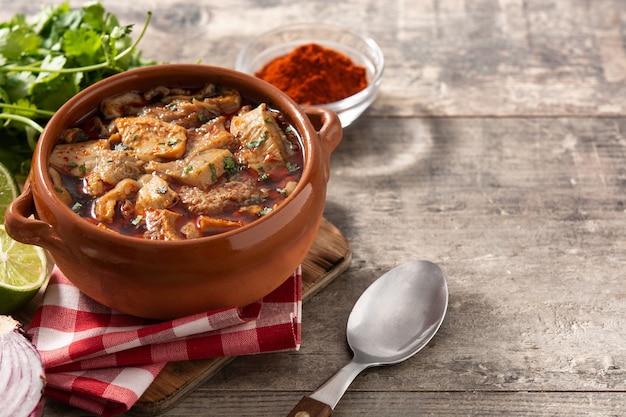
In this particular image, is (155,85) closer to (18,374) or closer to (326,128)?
(326,128)

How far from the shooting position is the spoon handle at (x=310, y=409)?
192cm

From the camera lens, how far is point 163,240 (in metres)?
1.89

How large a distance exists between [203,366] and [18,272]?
0.56 m

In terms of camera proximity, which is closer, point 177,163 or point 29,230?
point 29,230

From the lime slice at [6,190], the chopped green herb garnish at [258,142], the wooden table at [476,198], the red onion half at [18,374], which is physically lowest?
the wooden table at [476,198]

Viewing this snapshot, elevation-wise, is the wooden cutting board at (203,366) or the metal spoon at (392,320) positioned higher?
the wooden cutting board at (203,366)

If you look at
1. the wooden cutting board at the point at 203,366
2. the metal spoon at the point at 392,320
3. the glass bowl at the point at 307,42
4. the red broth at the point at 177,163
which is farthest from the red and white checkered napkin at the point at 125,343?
the glass bowl at the point at 307,42

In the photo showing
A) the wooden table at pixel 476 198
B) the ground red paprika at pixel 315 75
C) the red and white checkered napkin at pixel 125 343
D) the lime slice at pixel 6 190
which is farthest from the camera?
the ground red paprika at pixel 315 75

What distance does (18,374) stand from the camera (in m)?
1.92

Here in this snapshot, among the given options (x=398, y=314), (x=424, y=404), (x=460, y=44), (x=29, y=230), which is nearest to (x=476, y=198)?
(x=398, y=314)

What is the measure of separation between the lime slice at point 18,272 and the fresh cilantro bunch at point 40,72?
48 cm

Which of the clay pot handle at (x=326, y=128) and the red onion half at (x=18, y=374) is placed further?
the clay pot handle at (x=326, y=128)

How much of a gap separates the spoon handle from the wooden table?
104 millimetres

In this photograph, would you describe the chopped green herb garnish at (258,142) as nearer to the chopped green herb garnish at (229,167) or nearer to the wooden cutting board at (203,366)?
the chopped green herb garnish at (229,167)
